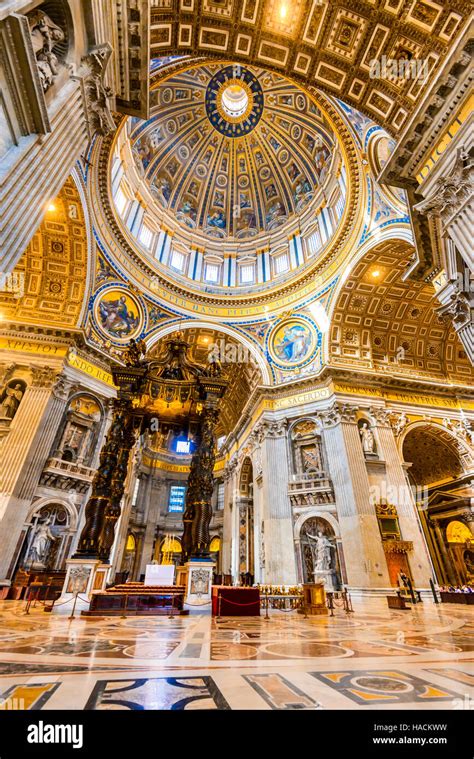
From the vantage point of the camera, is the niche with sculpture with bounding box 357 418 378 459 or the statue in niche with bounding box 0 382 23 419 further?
the niche with sculpture with bounding box 357 418 378 459

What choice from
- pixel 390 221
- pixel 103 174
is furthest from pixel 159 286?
pixel 390 221

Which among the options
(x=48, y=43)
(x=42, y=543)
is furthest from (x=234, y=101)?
(x=42, y=543)

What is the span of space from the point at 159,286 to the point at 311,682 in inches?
759

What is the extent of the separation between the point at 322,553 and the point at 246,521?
768 centimetres

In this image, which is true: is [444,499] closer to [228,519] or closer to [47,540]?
[228,519]

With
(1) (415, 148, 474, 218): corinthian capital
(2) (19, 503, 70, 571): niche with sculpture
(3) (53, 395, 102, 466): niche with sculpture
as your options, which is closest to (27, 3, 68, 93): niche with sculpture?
(1) (415, 148, 474, 218): corinthian capital

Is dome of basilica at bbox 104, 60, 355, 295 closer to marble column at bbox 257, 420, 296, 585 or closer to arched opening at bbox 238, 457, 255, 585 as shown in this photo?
marble column at bbox 257, 420, 296, 585

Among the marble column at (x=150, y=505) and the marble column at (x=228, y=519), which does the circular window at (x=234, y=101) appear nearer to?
the marble column at (x=228, y=519)

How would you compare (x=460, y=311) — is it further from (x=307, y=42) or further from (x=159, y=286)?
(x=159, y=286)

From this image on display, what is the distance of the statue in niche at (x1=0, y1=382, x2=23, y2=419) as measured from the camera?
1309 centimetres

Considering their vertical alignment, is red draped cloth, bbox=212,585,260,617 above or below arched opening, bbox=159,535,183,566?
below

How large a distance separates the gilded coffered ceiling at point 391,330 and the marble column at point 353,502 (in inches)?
130

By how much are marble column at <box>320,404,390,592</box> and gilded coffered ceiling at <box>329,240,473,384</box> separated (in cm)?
331

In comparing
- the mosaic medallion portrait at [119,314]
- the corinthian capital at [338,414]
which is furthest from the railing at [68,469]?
the corinthian capital at [338,414]
